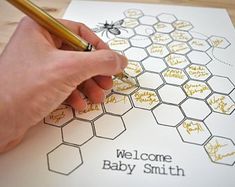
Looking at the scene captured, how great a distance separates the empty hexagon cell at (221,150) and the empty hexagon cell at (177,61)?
0.17m

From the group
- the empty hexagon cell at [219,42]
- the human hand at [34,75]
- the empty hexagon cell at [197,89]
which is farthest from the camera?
the empty hexagon cell at [219,42]

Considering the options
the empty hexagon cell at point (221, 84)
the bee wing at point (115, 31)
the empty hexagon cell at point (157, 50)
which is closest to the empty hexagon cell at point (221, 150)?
the empty hexagon cell at point (221, 84)

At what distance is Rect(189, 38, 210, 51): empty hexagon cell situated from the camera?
62cm

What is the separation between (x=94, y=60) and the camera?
17.5 inches

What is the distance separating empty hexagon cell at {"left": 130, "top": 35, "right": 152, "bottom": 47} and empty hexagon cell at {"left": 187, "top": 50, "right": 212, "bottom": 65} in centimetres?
9

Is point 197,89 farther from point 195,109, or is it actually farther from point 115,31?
point 115,31

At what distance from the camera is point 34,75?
1.40 ft

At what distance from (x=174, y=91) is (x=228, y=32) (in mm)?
238

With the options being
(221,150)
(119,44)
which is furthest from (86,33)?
(221,150)

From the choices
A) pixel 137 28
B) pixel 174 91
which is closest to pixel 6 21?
pixel 137 28

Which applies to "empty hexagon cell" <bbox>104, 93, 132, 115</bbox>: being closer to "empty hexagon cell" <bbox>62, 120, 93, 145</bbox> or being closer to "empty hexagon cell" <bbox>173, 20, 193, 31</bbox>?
"empty hexagon cell" <bbox>62, 120, 93, 145</bbox>

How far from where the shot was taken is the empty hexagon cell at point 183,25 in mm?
675

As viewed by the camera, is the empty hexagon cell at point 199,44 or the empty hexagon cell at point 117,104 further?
the empty hexagon cell at point 199,44

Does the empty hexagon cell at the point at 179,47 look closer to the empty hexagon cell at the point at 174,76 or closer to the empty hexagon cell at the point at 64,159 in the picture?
the empty hexagon cell at the point at 174,76
